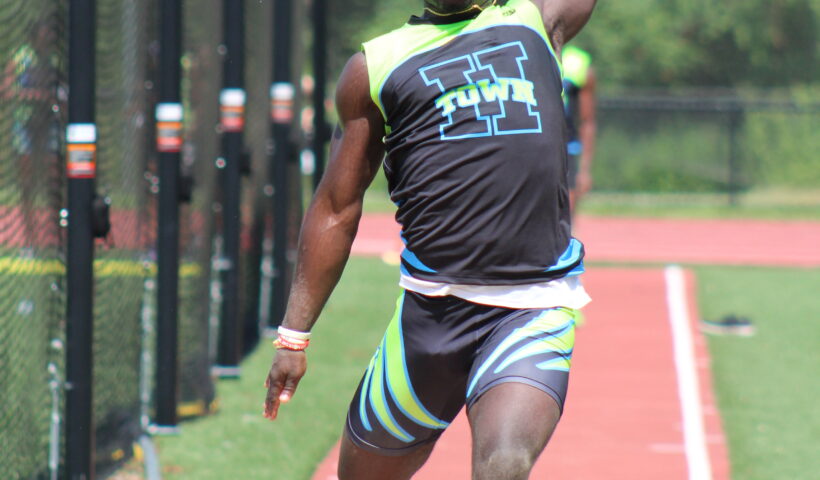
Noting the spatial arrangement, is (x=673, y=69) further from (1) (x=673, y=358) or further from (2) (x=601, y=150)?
(1) (x=673, y=358)

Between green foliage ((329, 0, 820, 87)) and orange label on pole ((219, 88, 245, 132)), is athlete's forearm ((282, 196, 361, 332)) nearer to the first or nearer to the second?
orange label on pole ((219, 88, 245, 132))

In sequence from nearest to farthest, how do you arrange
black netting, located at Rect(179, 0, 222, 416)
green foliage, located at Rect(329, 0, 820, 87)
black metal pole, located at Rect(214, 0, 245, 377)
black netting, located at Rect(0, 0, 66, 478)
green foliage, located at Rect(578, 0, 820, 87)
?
black netting, located at Rect(0, 0, 66, 478)
black netting, located at Rect(179, 0, 222, 416)
black metal pole, located at Rect(214, 0, 245, 377)
green foliage, located at Rect(329, 0, 820, 87)
green foliage, located at Rect(578, 0, 820, 87)

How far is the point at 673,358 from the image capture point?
10367mm

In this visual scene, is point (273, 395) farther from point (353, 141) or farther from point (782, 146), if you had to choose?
point (782, 146)

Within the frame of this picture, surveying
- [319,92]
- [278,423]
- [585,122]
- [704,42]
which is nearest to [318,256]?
[278,423]

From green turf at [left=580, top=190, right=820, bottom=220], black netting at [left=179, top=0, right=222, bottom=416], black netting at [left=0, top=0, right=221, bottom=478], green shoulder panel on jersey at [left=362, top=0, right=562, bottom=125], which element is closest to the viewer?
green shoulder panel on jersey at [left=362, top=0, right=562, bottom=125]

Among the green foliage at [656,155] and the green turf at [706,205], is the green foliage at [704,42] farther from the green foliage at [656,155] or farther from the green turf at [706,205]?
the green turf at [706,205]

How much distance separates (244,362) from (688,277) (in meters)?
7.03

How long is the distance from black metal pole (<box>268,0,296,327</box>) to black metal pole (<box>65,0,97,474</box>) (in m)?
4.76

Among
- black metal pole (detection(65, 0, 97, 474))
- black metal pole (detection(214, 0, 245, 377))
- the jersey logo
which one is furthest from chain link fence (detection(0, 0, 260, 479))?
the jersey logo

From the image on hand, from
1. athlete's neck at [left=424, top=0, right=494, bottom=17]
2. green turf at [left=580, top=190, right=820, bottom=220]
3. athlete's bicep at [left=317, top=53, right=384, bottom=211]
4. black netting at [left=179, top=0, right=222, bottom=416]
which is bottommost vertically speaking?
green turf at [left=580, top=190, right=820, bottom=220]

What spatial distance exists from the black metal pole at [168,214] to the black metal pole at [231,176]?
5.24 ft

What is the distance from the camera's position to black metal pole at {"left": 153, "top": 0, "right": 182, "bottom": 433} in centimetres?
720

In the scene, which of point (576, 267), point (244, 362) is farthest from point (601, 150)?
point (576, 267)
